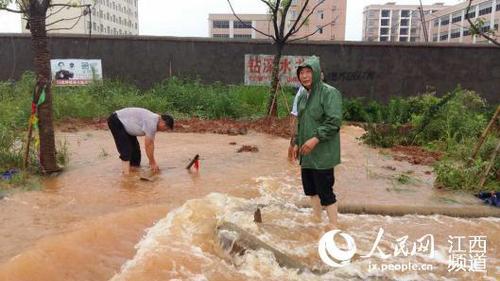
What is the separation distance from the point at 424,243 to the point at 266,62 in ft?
39.3

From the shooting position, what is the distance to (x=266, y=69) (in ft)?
52.8

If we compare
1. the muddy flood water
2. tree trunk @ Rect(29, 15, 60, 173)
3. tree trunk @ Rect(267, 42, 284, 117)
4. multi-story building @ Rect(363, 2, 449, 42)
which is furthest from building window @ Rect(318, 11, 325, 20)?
tree trunk @ Rect(29, 15, 60, 173)

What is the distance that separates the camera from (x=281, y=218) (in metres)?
5.20

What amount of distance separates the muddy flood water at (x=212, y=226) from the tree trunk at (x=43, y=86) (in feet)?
1.08

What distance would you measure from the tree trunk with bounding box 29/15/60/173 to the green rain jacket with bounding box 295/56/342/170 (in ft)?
12.2

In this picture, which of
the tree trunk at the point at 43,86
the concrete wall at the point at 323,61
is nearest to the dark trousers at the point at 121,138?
the tree trunk at the point at 43,86

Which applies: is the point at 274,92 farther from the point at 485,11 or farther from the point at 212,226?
the point at 485,11

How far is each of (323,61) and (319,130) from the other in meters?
12.3

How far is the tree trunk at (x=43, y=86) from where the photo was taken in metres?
6.27

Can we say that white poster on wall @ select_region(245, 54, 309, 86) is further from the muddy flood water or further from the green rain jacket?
the green rain jacket

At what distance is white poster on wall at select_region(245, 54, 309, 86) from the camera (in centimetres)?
1605

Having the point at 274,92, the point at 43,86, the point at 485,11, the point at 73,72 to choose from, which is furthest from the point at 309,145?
the point at 485,11

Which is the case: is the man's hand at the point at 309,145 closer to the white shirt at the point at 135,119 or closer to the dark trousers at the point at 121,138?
the white shirt at the point at 135,119

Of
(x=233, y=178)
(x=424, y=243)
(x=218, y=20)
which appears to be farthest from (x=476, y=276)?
(x=218, y=20)
